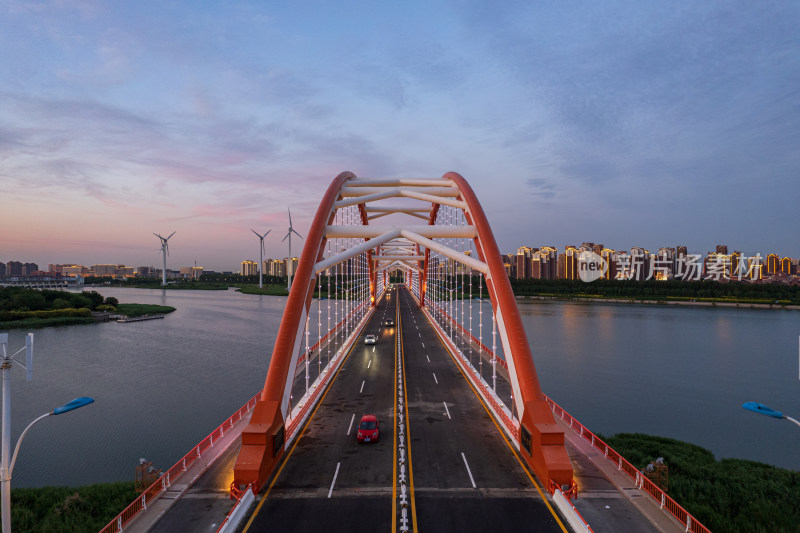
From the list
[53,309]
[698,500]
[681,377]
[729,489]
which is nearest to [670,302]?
[681,377]

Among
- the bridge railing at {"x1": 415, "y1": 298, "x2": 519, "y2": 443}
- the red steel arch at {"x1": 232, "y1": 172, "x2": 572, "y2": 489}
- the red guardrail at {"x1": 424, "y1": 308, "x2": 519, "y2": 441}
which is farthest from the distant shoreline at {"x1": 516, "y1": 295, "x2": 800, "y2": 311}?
the red steel arch at {"x1": 232, "y1": 172, "x2": 572, "y2": 489}

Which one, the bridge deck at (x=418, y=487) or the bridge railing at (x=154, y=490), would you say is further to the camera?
the bridge deck at (x=418, y=487)

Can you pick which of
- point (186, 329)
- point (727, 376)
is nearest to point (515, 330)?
point (727, 376)

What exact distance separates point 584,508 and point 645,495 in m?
2.36

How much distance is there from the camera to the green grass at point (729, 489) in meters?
15.7

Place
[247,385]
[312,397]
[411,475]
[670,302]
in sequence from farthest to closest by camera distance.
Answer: [670,302] → [247,385] → [312,397] → [411,475]

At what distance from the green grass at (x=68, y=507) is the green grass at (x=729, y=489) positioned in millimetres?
22117

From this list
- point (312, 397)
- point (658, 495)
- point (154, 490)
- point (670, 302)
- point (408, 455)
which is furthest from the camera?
point (670, 302)

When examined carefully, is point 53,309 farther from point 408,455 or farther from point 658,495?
point 658,495

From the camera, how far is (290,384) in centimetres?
1783

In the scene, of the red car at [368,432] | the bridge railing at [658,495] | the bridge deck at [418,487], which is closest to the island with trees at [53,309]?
the bridge deck at [418,487]

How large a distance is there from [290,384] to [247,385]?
22885 millimetres

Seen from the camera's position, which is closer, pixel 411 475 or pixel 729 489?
pixel 411 475

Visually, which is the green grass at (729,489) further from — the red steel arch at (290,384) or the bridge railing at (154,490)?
the bridge railing at (154,490)
